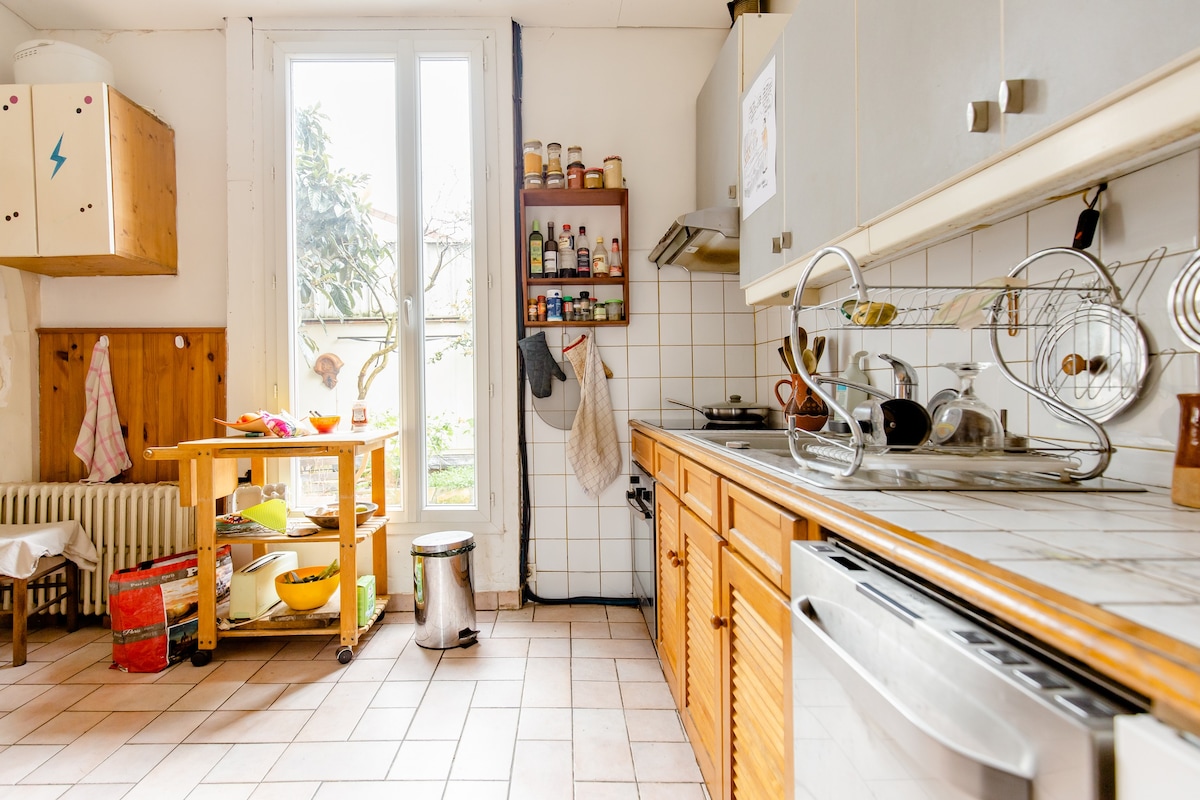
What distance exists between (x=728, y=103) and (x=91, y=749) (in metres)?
2.91

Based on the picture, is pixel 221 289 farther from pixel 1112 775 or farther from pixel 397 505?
pixel 1112 775

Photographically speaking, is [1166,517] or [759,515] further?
[759,515]

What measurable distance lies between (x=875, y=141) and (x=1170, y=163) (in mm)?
468

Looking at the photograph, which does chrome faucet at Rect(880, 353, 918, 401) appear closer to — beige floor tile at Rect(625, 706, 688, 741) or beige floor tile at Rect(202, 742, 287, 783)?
beige floor tile at Rect(625, 706, 688, 741)

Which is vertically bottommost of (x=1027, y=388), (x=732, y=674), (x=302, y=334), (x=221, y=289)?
(x=732, y=674)

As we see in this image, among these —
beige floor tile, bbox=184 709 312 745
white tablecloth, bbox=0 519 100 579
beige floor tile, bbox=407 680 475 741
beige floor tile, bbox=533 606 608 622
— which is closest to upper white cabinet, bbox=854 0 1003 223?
beige floor tile, bbox=407 680 475 741

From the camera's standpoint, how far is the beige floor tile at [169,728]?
1713mm

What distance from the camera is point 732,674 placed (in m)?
1.19

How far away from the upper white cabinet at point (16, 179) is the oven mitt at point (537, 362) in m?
2.01

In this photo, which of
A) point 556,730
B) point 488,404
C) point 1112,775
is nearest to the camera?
point 1112,775

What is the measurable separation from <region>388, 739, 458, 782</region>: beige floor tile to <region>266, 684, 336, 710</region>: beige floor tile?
443 millimetres

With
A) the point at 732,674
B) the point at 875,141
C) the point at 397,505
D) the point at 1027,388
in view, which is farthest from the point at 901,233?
the point at 397,505

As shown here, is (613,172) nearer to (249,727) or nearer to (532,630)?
(532,630)

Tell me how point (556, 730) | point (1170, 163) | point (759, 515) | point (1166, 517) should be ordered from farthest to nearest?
point (556, 730)
point (759, 515)
point (1170, 163)
point (1166, 517)
